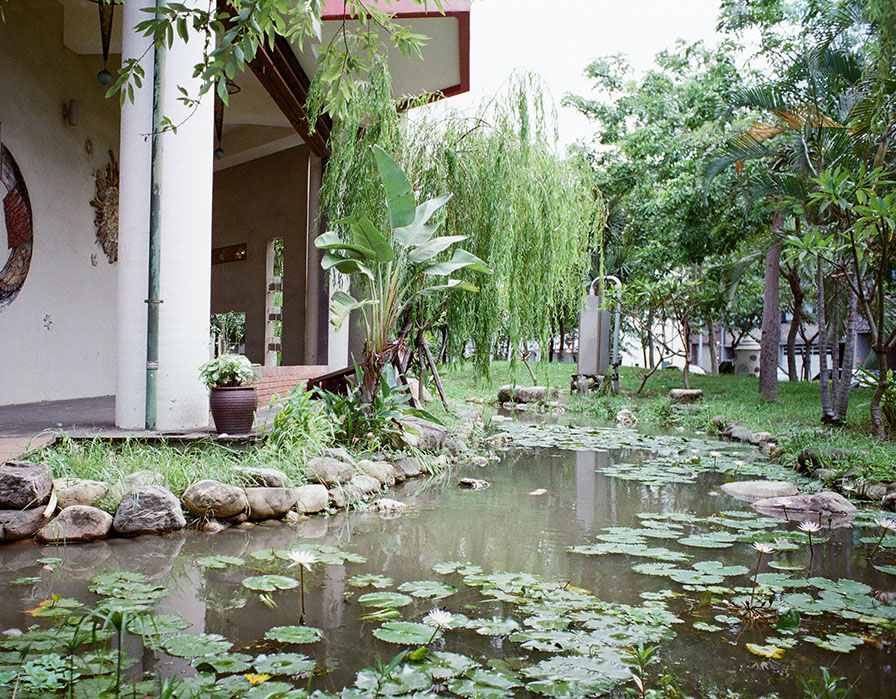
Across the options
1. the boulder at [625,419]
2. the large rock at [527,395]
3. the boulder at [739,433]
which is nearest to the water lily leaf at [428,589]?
the boulder at [739,433]

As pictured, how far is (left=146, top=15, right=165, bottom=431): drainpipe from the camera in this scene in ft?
16.4

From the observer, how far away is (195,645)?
2084mm

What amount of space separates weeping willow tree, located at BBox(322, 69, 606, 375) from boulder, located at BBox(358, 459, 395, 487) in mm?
1831

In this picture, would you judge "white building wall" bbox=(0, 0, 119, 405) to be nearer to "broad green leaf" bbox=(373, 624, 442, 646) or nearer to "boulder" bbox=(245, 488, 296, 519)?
"boulder" bbox=(245, 488, 296, 519)

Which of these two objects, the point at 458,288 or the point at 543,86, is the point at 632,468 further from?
the point at 543,86

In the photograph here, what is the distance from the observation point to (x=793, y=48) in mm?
11422

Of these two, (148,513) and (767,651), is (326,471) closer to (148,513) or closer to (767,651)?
(148,513)

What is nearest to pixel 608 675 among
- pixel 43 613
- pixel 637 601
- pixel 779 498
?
pixel 637 601

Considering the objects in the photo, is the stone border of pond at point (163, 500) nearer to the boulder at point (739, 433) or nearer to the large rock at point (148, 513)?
the large rock at point (148, 513)

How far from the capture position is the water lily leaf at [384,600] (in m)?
2.52

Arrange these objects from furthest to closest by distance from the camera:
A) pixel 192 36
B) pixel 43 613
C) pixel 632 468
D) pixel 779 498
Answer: pixel 632 468 < pixel 192 36 < pixel 779 498 < pixel 43 613

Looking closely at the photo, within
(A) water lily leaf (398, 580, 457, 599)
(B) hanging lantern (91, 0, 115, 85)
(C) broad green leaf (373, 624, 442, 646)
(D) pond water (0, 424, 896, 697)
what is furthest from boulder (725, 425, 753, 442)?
(B) hanging lantern (91, 0, 115, 85)

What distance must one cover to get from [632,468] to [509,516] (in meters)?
2.15

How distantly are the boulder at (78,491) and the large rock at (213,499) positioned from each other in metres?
0.41
